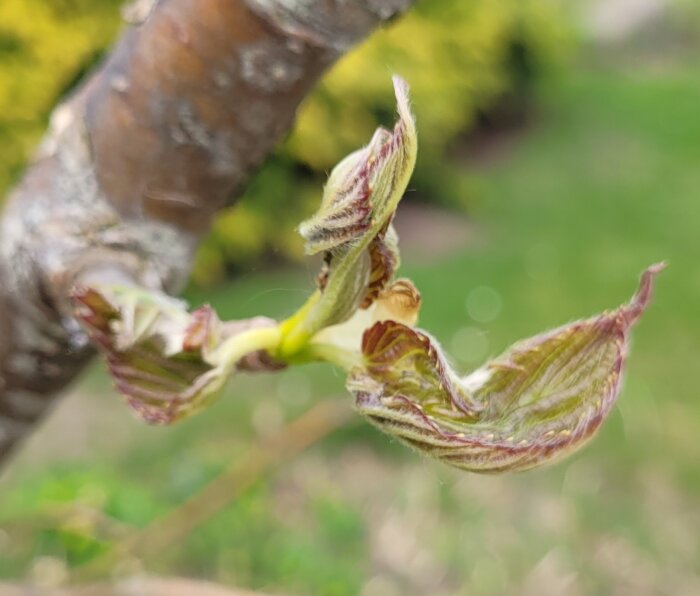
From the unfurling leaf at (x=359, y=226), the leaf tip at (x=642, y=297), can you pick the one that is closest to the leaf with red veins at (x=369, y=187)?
the unfurling leaf at (x=359, y=226)

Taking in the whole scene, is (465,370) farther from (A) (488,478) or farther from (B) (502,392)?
(B) (502,392)

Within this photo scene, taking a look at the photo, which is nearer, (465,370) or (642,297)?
(642,297)

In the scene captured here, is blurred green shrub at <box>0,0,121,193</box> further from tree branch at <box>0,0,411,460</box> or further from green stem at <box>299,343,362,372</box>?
green stem at <box>299,343,362,372</box>

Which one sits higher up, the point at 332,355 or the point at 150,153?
the point at 150,153

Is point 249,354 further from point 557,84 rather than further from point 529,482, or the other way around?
point 557,84

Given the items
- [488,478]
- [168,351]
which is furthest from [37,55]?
[168,351]

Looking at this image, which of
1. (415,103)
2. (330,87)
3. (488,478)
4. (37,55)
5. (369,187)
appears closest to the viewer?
(369,187)
